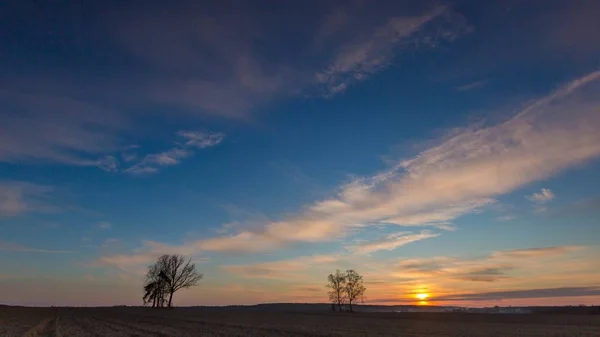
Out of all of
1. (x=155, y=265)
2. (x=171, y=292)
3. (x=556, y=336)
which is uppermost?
(x=155, y=265)

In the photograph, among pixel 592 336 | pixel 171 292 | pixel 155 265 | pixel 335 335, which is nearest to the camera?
pixel 335 335

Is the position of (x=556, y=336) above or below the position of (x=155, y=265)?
below

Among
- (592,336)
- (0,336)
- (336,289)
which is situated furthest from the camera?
(336,289)

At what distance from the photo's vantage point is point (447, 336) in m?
38.7

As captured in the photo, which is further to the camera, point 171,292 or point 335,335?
point 171,292

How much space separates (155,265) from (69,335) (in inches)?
4407

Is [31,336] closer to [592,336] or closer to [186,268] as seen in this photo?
[592,336]

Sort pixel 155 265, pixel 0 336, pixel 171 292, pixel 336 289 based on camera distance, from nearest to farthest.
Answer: pixel 0 336
pixel 171 292
pixel 155 265
pixel 336 289

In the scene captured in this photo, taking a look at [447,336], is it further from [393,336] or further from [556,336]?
[556,336]

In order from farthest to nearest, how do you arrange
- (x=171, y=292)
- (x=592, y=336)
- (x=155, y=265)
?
(x=155, y=265), (x=171, y=292), (x=592, y=336)

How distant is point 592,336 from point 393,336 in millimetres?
19158

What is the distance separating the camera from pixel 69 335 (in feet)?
116

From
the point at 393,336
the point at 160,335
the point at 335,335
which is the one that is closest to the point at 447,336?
the point at 393,336

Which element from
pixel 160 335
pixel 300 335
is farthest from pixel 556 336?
pixel 160 335
